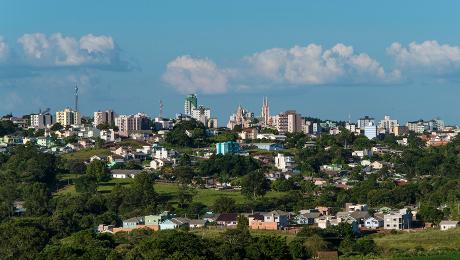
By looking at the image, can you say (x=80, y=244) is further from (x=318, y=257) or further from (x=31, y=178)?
(x=31, y=178)

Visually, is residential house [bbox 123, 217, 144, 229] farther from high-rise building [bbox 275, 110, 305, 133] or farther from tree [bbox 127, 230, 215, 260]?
high-rise building [bbox 275, 110, 305, 133]

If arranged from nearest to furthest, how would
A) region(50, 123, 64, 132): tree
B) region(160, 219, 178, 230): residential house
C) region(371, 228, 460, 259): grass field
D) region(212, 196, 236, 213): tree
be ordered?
1. region(371, 228, 460, 259): grass field
2. region(160, 219, 178, 230): residential house
3. region(212, 196, 236, 213): tree
4. region(50, 123, 64, 132): tree

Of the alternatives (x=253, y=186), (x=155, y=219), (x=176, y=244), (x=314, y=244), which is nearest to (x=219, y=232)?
(x=314, y=244)

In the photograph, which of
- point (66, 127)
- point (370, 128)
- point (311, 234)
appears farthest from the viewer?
point (370, 128)

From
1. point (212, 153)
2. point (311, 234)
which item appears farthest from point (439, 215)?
point (212, 153)

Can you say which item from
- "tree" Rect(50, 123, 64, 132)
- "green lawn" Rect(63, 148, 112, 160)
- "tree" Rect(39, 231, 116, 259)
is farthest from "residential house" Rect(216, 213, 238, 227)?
"tree" Rect(50, 123, 64, 132)
